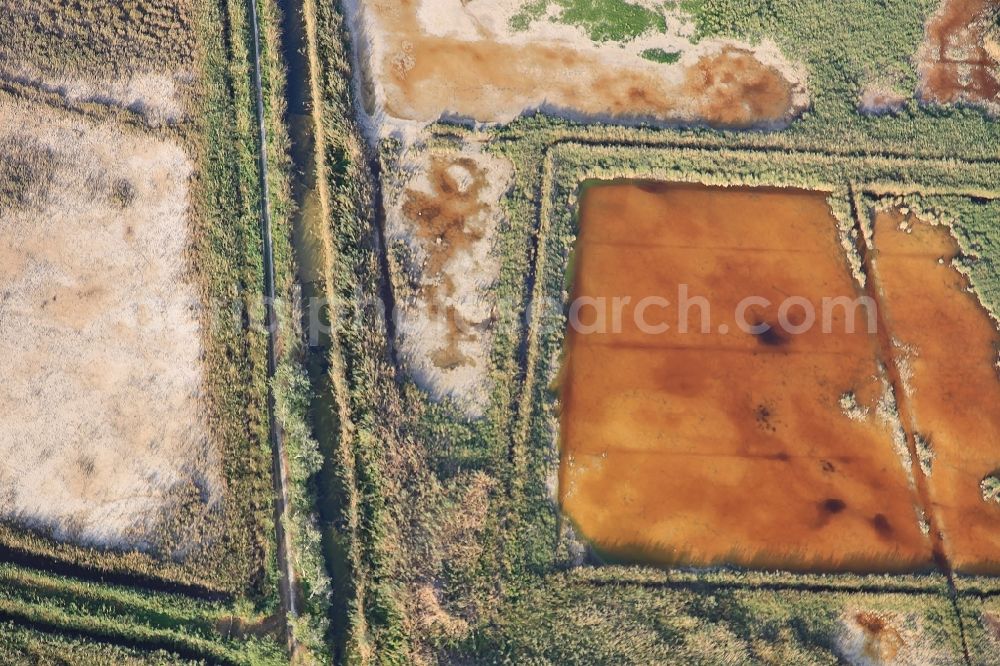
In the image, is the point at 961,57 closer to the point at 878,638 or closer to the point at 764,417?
the point at 764,417

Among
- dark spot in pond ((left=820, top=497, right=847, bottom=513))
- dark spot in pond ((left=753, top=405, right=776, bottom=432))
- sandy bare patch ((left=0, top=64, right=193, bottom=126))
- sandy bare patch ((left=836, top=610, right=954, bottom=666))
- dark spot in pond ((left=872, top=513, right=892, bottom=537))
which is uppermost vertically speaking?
sandy bare patch ((left=0, top=64, right=193, bottom=126))

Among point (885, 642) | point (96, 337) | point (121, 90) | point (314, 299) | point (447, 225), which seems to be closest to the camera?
point (885, 642)

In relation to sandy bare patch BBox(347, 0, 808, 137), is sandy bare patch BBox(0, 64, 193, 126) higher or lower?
lower

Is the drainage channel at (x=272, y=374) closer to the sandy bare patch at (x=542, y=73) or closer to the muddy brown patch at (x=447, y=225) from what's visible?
the sandy bare patch at (x=542, y=73)

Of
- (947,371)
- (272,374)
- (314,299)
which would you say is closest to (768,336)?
(947,371)

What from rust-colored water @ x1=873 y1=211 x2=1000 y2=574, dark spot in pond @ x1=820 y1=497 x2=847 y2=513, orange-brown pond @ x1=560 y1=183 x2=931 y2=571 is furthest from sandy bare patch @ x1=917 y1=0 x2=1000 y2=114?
dark spot in pond @ x1=820 y1=497 x2=847 y2=513

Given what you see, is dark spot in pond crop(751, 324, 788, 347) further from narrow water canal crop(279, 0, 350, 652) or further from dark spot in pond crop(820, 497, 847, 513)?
narrow water canal crop(279, 0, 350, 652)
